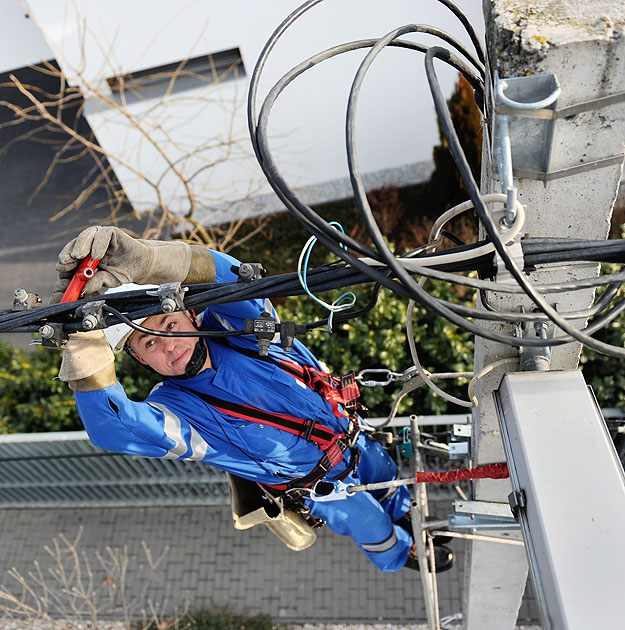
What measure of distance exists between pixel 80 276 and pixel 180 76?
514 centimetres

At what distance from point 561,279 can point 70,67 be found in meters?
6.04

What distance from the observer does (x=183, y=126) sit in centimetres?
720

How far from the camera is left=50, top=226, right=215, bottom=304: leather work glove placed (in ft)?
7.91

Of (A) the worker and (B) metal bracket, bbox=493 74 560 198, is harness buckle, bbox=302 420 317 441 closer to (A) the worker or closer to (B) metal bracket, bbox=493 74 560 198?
(A) the worker

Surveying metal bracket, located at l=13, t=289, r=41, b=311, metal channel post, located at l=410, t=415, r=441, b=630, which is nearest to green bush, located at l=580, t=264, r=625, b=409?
metal channel post, located at l=410, t=415, r=441, b=630

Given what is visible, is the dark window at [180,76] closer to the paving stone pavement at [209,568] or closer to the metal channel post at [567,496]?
the paving stone pavement at [209,568]

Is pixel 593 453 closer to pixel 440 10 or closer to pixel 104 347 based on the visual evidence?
pixel 104 347

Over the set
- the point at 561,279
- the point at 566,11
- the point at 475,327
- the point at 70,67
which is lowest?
the point at 475,327

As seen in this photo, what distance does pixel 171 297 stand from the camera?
213cm

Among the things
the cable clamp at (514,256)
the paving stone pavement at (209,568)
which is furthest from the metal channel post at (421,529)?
the paving stone pavement at (209,568)

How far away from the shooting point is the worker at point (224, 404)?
2836 millimetres

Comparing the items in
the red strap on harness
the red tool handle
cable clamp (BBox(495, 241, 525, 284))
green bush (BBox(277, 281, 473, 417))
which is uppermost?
green bush (BBox(277, 281, 473, 417))

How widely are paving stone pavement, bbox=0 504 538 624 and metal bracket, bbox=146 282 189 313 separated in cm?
401

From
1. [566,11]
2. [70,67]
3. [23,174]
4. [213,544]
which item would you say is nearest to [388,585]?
[213,544]
